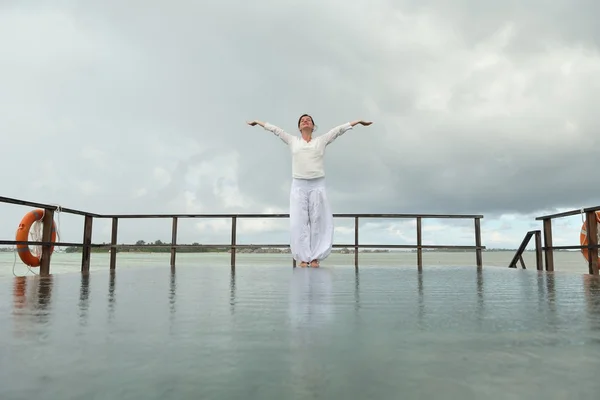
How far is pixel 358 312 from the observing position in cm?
140

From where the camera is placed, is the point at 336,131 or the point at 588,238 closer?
the point at 588,238

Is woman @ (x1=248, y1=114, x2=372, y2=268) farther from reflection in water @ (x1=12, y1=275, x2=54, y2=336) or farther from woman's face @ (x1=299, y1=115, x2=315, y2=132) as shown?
reflection in water @ (x1=12, y1=275, x2=54, y2=336)

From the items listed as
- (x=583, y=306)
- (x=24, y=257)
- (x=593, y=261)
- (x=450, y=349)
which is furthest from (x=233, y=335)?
(x=24, y=257)

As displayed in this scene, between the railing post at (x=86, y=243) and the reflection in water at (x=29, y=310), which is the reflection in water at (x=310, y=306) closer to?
the reflection in water at (x=29, y=310)

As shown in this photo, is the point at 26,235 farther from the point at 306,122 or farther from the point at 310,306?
the point at 310,306

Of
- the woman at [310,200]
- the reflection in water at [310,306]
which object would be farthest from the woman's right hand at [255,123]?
the reflection in water at [310,306]

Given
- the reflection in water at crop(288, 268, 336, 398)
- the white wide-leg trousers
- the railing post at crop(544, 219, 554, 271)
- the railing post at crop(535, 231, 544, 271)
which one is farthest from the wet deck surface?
the railing post at crop(535, 231, 544, 271)

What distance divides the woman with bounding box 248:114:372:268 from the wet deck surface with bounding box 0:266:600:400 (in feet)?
10.9

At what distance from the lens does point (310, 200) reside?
498cm

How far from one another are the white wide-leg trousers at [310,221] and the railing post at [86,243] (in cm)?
262

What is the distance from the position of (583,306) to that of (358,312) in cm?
89

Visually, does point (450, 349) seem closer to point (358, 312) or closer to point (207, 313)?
point (358, 312)

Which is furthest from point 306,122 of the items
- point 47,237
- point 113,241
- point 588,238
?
point 113,241

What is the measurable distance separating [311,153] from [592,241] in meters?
3.11
